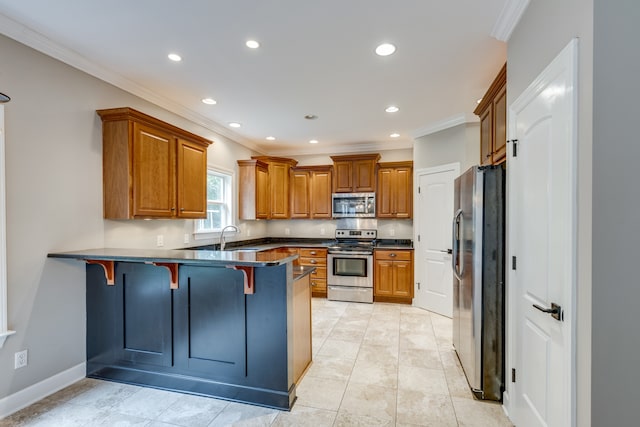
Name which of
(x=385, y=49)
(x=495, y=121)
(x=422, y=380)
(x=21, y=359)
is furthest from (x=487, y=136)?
(x=21, y=359)

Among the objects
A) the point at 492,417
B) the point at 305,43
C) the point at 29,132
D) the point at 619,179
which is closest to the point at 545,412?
the point at 492,417

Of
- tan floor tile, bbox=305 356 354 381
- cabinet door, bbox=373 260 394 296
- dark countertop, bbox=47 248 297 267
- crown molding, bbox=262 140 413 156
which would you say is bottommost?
tan floor tile, bbox=305 356 354 381

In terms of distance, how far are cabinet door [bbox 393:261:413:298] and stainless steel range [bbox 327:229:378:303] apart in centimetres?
40

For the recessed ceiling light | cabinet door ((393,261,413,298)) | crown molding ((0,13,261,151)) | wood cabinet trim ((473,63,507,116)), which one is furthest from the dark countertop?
cabinet door ((393,261,413,298))

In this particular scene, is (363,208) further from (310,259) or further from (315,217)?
(310,259)

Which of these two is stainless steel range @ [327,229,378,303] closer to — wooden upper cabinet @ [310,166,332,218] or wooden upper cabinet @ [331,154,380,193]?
wooden upper cabinet @ [310,166,332,218]

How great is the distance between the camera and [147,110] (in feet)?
10.8

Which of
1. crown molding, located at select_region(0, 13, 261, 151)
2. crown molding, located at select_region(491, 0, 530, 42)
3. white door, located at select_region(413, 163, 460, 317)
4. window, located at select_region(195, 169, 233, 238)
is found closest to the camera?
crown molding, located at select_region(491, 0, 530, 42)

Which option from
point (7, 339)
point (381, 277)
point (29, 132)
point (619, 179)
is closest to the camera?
point (619, 179)

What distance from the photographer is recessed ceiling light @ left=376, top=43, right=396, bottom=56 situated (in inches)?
93.8

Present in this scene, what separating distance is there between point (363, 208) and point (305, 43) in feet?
11.4

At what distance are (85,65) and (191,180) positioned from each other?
1.39m

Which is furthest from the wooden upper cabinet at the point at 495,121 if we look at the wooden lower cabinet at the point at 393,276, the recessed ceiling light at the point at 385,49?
the wooden lower cabinet at the point at 393,276

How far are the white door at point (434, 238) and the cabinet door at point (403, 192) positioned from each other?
0.37 meters
